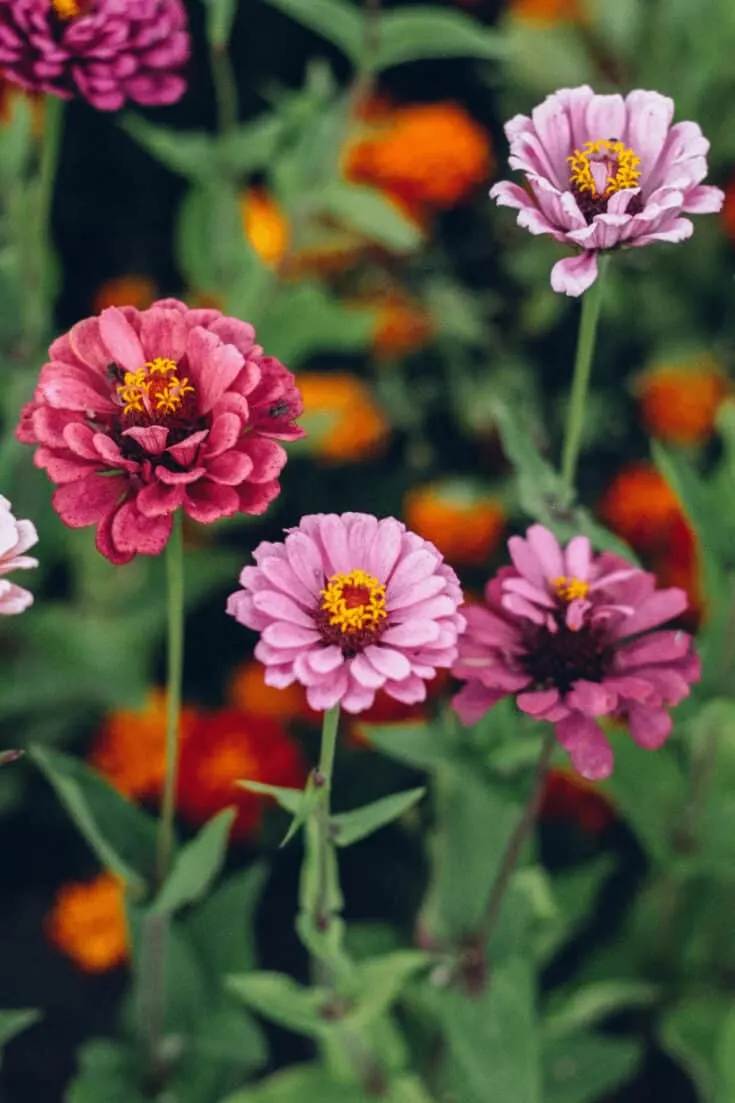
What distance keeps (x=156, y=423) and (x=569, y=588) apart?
203mm

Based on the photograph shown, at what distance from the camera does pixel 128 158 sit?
1435 mm

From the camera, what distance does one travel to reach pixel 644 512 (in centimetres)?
114

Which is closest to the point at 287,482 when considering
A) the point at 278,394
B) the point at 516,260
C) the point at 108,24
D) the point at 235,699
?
the point at 235,699

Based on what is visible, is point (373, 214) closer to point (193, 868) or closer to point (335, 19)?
point (335, 19)

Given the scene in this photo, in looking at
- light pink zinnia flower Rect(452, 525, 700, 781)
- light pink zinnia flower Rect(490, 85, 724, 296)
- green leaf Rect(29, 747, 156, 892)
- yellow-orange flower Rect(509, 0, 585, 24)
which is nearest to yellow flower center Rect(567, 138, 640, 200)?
light pink zinnia flower Rect(490, 85, 724, 296)

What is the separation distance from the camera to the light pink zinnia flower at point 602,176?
21.8 inches

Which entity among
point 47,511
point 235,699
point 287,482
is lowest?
point 235,699

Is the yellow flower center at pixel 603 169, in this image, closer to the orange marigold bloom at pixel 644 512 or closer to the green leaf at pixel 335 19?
the green leaf at pixel 335 19

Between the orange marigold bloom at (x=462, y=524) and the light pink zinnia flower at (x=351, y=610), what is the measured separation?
57cm

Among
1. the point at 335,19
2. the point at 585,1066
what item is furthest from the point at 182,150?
the point at 585,1066

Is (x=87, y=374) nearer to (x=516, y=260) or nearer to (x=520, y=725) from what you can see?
(x=520, y=725)

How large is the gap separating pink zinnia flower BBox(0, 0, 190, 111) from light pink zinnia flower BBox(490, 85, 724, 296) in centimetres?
24

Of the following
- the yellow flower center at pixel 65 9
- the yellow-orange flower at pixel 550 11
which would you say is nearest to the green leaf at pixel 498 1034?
the yellow flower center at pixel 65 9

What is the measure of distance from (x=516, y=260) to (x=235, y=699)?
22.0 inches
